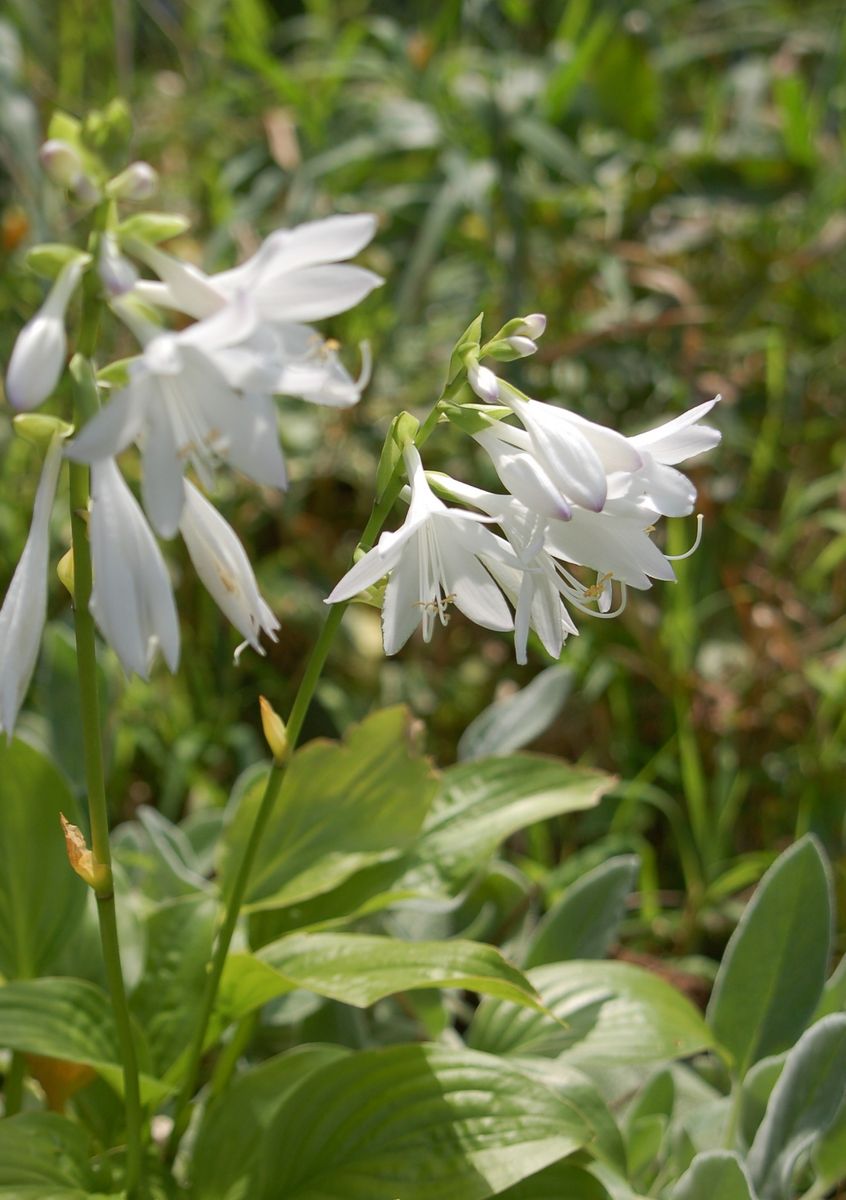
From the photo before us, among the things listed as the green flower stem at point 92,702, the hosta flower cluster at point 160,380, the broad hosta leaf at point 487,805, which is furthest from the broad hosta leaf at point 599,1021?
the hosta flower cluster at point 160,380

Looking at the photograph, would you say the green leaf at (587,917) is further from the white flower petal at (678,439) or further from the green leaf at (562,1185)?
the white flower petal at (678,439)

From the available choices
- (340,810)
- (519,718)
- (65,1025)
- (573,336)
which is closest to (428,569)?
(340,810)

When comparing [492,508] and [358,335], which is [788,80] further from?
[492,508]

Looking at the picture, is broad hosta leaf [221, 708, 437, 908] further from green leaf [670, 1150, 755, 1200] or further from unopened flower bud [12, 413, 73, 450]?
unopened flower bud [12, 413, 73, 450]

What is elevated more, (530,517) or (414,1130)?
(530,517)

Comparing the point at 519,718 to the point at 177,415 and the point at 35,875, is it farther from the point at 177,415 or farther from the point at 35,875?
the point at 177,415

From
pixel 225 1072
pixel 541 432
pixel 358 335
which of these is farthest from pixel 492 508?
pixel 358 335
